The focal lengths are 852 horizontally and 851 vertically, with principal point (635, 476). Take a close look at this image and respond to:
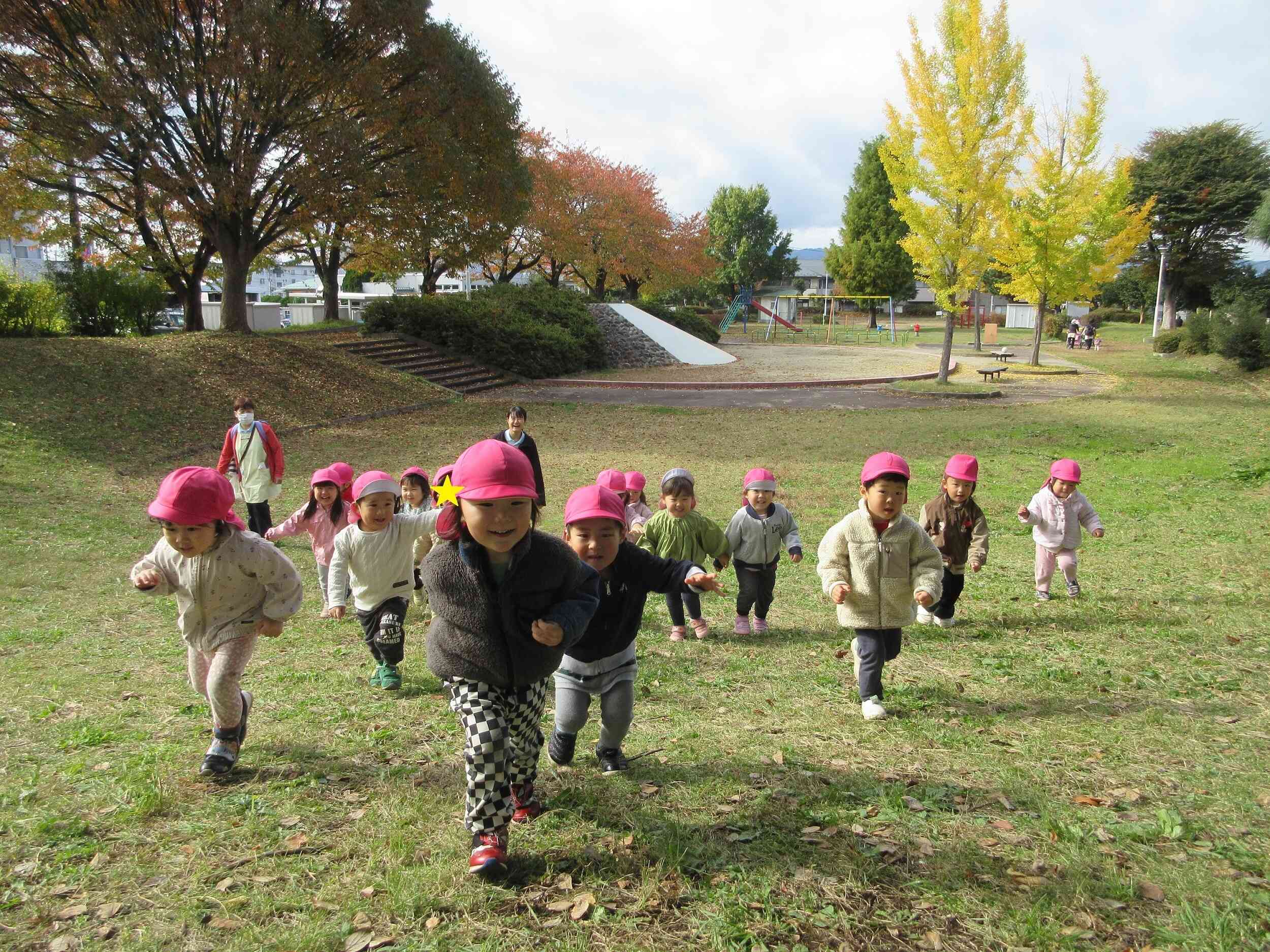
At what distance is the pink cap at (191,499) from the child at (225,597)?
0.06 feet

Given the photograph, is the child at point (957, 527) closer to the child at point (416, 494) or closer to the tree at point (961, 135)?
the child at point (416, 494)

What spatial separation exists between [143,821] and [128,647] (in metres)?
3.38

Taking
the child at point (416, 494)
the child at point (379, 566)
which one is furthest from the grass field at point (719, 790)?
the child at point (416, 494)

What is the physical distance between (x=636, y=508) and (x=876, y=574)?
255 cm

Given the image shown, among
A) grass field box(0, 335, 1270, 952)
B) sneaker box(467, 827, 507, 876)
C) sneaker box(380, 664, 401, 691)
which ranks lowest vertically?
sneaker box(380, 664, 401, 691)

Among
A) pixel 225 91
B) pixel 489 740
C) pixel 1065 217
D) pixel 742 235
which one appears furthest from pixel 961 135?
pixel 742 235

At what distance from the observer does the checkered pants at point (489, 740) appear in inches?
125

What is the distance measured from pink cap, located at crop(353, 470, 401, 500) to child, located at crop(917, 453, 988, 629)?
395cm

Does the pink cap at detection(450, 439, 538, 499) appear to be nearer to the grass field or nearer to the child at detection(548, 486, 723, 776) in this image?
the child at detection(548, 486, 723, 776)

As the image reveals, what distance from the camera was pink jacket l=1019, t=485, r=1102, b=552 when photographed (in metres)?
7.25

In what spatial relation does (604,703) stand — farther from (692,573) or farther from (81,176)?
(81,176)

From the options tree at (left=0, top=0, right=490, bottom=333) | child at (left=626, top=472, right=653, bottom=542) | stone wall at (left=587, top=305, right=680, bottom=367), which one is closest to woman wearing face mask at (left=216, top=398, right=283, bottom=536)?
child at (left=626, top=472, right=653, bottom=542)

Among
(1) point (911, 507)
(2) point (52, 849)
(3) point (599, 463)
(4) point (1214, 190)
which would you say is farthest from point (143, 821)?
(4) point (1214, 190)

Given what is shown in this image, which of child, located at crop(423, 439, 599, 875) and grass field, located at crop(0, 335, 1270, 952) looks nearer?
grass field, located at crop(0, 335, 1270, 952)
